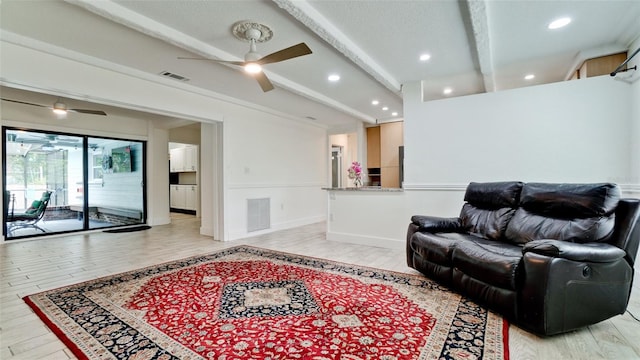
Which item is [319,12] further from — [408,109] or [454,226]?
[454,226]

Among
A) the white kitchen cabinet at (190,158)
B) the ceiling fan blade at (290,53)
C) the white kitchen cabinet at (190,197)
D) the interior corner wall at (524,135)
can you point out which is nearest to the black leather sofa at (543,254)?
the interior corner wall at (524,135)

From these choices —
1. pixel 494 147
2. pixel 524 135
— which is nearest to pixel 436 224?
pixel 494 147

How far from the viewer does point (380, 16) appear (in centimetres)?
263

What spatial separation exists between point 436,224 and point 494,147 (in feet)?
5.11

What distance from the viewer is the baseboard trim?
4.25 m

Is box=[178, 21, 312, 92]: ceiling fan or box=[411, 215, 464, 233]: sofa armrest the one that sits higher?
box=[178, 21, 312, 92]: ceiling fan

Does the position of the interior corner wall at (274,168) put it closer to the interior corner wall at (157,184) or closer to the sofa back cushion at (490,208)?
the interior corner wall at (157,184)

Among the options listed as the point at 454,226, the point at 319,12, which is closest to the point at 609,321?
the point at 454,226

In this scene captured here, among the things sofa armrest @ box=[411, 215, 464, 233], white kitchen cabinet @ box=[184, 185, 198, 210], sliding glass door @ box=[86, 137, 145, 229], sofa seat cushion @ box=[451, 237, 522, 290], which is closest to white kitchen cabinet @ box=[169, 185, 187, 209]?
white kitchen cabinet @ box=[184, 185, 198, 210]

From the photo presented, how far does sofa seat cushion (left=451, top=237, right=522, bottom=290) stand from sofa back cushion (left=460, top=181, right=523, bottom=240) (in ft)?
1.00

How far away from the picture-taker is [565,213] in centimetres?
243

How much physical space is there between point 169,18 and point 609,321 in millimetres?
4335

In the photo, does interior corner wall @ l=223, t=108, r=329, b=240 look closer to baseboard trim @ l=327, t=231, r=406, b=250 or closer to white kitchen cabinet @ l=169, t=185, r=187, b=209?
baseboard trim @ l=327, t=231, r=406, b=250

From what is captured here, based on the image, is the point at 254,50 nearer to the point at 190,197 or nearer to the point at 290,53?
the point at 290,53
